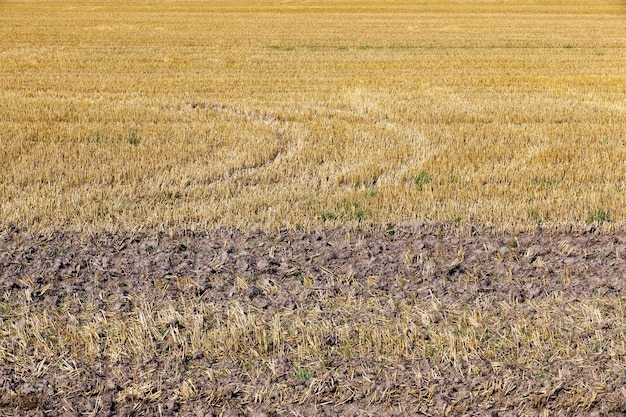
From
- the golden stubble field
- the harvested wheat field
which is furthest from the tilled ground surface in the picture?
the golden stubble field

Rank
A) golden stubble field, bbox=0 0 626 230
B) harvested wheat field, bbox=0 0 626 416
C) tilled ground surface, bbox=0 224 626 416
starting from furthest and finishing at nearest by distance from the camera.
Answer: golden stubble field, bbox=0 0 626 230, harvested wheat field, bbox=0 0 626 416, tilled ground surface, bbox=0 224 626 416

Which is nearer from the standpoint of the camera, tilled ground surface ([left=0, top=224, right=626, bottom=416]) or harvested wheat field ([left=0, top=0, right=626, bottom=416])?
tilled ground surface ([left=0, top=224, right=626, bottom=416])

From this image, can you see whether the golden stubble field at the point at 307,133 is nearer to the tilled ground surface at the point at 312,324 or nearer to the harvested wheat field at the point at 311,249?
the harvested wheat field at the point at 311,249

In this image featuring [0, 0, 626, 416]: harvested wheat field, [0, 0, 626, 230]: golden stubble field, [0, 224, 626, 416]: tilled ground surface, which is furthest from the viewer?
[0, 0, 626, 230]: golden stubble field

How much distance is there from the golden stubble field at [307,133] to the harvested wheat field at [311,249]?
6 cm

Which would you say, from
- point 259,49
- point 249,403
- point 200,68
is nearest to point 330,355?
point 249,403

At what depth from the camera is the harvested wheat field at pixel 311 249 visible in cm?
479

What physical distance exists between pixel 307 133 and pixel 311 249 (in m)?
5.55

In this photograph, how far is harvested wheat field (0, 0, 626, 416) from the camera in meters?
4.79

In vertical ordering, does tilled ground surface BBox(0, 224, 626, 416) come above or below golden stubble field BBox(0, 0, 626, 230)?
above

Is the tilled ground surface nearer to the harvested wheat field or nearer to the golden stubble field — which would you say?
the harvested wheat field

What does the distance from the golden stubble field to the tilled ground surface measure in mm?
866

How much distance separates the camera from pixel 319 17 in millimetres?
41438

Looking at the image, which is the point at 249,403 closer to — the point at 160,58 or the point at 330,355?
the point at 330,355
